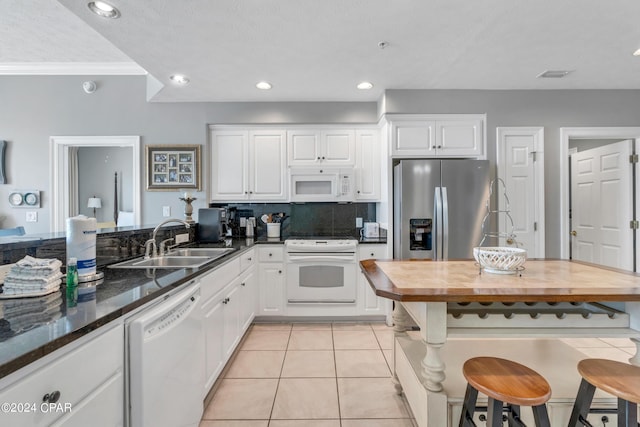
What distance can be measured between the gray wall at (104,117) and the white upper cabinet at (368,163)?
0.20 metres

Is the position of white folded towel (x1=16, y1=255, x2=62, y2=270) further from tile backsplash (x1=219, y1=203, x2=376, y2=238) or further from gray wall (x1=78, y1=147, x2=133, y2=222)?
gray wall (x1=78, y1=147, x2=133, y2=222)

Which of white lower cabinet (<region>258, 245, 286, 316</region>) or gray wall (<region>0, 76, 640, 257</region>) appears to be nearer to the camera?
white lower cabinet (<region>258, 245, 286, 316</region>)

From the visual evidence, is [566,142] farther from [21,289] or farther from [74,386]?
[21,289]

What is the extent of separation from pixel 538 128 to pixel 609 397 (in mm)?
2752

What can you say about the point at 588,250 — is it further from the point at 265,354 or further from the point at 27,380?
the point at 27,380

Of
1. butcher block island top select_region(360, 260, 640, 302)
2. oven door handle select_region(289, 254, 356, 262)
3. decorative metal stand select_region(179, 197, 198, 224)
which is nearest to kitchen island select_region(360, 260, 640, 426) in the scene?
butcher block island top select_region(360, 260, 640, 302)

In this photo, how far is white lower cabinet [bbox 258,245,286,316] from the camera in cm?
323

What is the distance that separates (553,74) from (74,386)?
159 inches

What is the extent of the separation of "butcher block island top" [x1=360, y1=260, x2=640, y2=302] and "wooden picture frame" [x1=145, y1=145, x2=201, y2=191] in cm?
254

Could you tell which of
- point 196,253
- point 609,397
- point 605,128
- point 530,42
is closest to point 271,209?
point 196,253

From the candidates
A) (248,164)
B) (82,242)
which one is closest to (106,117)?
(248,164)

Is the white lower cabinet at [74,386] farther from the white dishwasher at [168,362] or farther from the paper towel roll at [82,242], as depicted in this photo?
the paper towel roll at [82,242]

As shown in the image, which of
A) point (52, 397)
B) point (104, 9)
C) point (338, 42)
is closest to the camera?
point (52, 397)

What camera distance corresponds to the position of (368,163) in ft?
11.7
